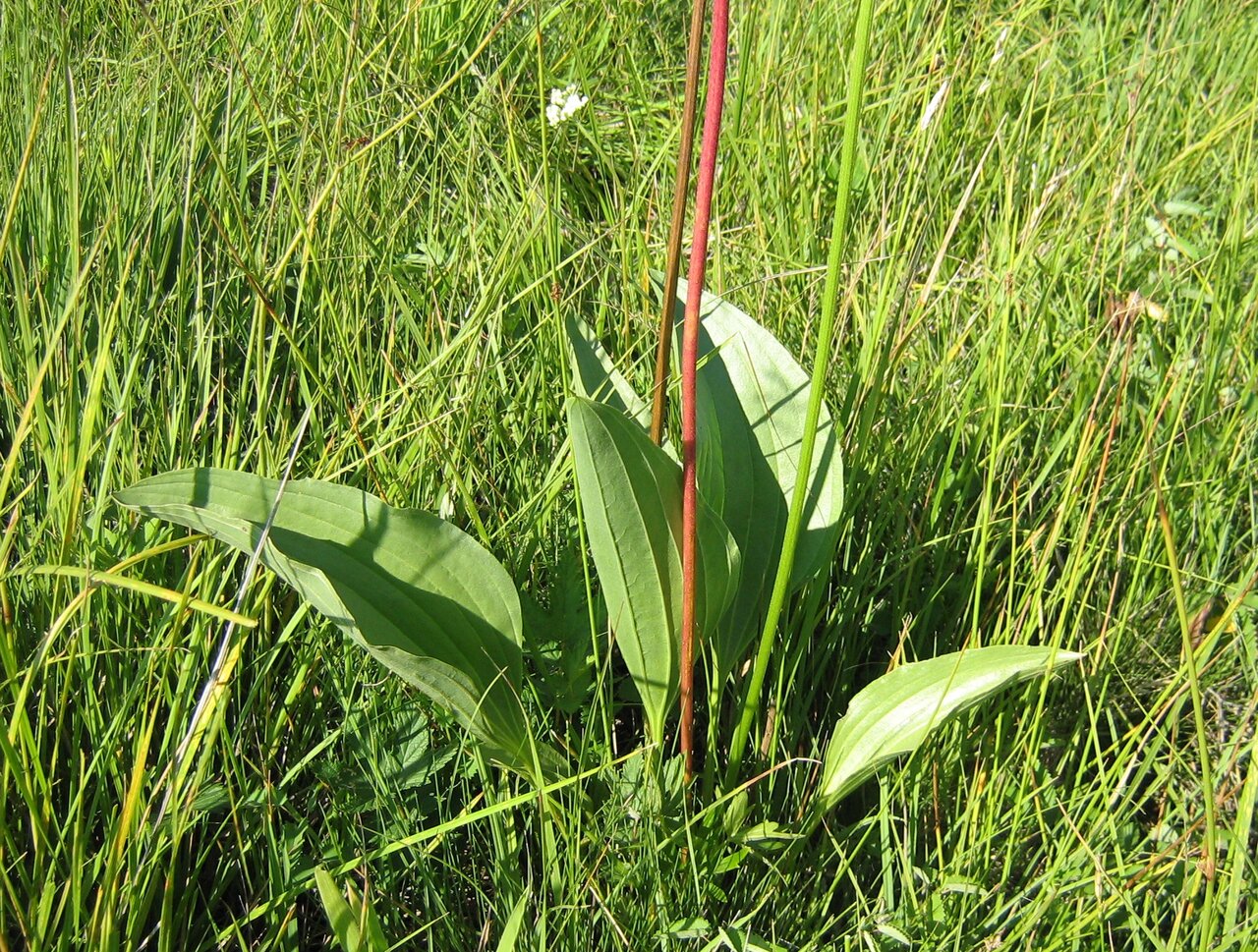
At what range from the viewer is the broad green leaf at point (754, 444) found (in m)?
1.16

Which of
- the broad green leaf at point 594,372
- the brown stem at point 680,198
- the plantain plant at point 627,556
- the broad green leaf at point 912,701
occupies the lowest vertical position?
the broad green leaf at point 912,701

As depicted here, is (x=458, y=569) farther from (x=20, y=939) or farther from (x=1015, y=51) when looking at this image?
(x=1015, y=51)

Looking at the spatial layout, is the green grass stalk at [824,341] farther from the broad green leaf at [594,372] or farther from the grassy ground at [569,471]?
the broad green leaf at [594,372]

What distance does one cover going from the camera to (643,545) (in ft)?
3.32

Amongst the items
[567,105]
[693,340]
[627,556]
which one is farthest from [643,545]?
[567,105]

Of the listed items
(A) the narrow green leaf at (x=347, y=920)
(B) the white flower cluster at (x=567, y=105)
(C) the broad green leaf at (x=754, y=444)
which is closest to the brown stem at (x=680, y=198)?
(C) the broad green leaf at (x=754, y=444)

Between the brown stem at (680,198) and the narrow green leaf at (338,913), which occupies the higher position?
the brown stem at (680,198)

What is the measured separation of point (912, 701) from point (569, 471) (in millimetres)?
461

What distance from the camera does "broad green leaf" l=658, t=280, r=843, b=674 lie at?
1.16 m

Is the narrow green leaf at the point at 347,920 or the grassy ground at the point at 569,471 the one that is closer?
the narrow green leaf at the point at 347,920

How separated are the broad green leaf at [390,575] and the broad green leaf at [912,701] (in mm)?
312

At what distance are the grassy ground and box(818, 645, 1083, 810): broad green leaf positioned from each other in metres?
0.08

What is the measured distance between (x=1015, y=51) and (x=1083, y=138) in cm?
39

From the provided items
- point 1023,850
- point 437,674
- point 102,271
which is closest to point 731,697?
point 1023,850
